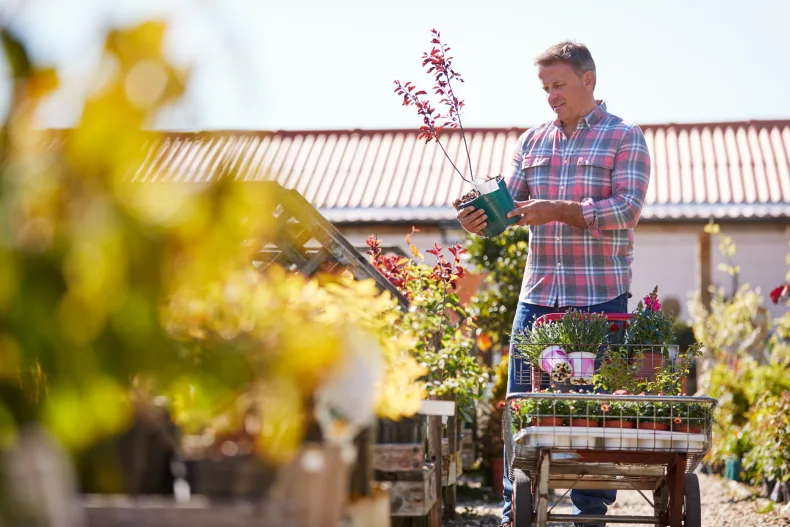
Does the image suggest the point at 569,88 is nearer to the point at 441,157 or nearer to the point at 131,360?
the point at 131,360

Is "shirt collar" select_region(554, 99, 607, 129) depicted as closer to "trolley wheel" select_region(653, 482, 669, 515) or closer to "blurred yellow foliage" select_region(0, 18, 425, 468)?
"trolley wheel" select_region(653, 482, 669, 515)

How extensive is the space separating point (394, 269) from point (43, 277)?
3.24 meters

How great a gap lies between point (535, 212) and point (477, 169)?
847 centimetres

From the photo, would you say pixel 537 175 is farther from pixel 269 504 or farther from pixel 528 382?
pixel 269 504

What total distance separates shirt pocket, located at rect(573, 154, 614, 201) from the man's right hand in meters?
0.47

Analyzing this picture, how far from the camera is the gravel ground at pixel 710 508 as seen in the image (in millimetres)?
4918

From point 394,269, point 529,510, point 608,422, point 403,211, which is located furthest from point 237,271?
point 403,211

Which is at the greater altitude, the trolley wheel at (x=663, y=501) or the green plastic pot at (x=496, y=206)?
the green plastic pot at (x=496, y=206)

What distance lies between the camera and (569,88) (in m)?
3.66

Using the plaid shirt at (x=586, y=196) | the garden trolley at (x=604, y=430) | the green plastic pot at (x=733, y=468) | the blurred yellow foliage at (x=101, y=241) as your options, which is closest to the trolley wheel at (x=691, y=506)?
the garden trolley at (x=604, y=430)

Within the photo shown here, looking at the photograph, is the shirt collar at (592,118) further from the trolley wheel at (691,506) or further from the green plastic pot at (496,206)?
the trolley wheel at (691,506)

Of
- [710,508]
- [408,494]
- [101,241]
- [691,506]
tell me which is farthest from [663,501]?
[101,241]

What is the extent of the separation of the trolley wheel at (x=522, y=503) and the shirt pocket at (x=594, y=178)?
105 cm

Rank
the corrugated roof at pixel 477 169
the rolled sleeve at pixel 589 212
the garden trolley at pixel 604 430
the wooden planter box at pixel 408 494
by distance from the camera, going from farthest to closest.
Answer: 1. the corrugated roof at pixel 477 169
2. the rolled sleeve at pixel 589 212
3. the garden trolley at pixel 604 430
4. the wooden planter box at pixel 408 494
